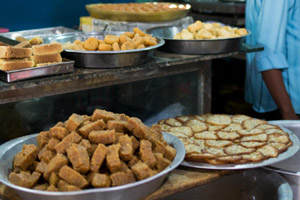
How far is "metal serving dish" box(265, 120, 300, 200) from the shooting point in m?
1.68

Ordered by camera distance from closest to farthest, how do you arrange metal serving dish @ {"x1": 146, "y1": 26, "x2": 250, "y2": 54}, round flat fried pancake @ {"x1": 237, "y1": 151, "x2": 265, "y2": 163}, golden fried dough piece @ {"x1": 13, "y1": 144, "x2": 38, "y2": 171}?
1. golden fried dough piece @ {"x1": 13, "y1": 144, "x2": 38, "y2": 171}
2. round flat fried pancake @ {"x1": 237, "y1": 151, "x2": 265, "y2": 163}
3. metal serving dish @ {"x1": 146, "y1": 26, "x2": 250, "y2": 54}

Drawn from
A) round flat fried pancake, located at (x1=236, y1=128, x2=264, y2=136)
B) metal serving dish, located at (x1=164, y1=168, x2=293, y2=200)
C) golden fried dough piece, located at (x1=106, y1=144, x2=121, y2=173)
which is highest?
golden fried dough piece, located at (x1=106, y1=144, x2=121, y2=173)

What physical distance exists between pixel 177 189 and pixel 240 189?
45cm

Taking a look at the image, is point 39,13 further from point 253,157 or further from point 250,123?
point 253,157

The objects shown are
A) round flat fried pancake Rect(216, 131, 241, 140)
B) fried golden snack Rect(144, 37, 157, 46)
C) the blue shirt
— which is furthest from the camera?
the blue shirt

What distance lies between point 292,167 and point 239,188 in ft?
0.90

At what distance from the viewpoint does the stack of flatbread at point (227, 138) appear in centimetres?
163

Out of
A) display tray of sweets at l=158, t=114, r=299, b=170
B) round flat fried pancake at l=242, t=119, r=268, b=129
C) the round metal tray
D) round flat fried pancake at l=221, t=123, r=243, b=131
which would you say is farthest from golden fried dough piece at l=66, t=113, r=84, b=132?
the round metal tray

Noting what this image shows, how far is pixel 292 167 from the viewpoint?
1868mm

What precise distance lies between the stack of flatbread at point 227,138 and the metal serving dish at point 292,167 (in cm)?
8

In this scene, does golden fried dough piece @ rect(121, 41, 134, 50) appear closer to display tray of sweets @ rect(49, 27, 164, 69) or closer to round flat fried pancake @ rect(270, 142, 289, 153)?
display tray of sweets @ rect(49, 27, 164, 69)

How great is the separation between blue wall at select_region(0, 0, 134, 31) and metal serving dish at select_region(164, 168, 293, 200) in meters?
3.46

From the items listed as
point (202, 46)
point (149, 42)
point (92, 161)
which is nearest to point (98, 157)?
point (92, 161)

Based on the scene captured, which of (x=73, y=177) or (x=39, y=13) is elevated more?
(x=39, y=13)
